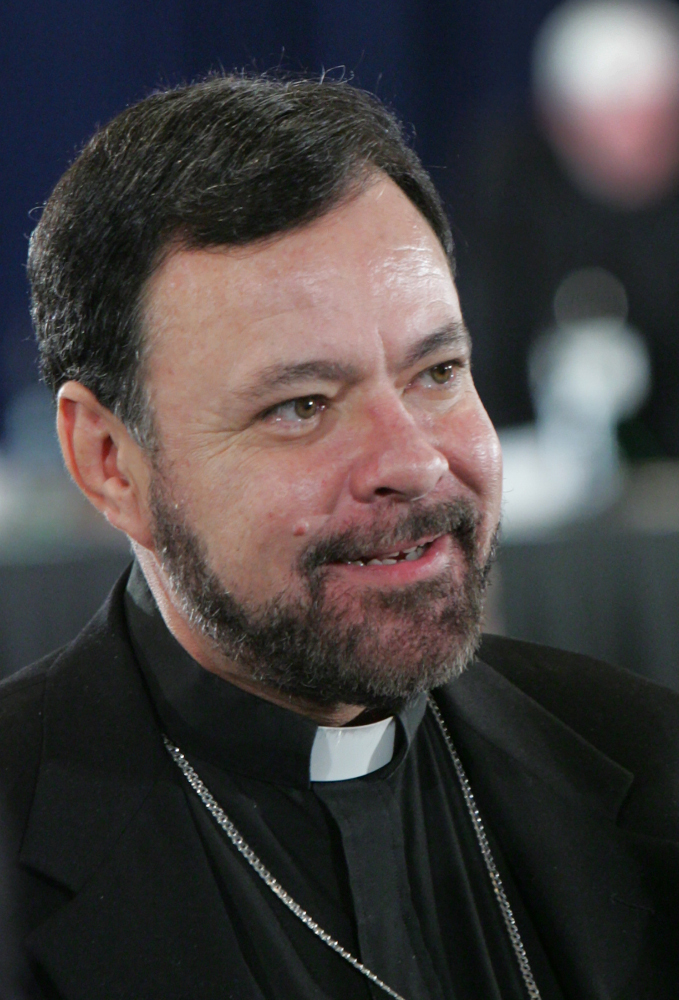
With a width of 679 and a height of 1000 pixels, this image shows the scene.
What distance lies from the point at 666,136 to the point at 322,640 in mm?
3743

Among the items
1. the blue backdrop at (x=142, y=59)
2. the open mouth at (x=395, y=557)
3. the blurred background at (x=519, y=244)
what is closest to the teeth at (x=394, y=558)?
the open mouth at (x=395, y=557)

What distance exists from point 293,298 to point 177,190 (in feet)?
0.64

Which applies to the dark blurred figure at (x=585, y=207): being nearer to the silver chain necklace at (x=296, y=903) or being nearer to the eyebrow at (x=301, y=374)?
the silver chain necklace at (x=296, y=903)

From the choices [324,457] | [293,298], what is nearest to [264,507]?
[324,457]

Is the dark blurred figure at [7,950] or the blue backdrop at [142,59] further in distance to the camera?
the blue backdrop at [142,59]

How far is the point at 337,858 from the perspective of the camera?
5.07ft

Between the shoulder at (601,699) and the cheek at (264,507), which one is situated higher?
the cheek at (264,507)

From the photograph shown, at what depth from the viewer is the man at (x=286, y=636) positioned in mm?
1407

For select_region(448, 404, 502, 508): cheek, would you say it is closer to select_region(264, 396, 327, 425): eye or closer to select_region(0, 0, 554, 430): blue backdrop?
select_region(264, 396, 327, 425): eye

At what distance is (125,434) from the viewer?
1570mm

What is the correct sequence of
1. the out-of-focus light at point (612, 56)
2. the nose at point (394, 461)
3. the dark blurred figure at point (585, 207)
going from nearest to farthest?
1. the nose at point (394, 461)
2. the dark blurred figure at point (585, 207)
3. the out-of-focus light at point (612, 56)

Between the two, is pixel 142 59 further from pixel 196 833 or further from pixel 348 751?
pixel 196 833

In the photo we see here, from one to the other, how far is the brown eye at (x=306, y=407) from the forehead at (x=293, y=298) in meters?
0.06

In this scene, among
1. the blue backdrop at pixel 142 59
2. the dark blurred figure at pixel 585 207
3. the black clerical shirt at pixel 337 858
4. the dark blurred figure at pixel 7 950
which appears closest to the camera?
the dark blurred figure at pixel 7 950
